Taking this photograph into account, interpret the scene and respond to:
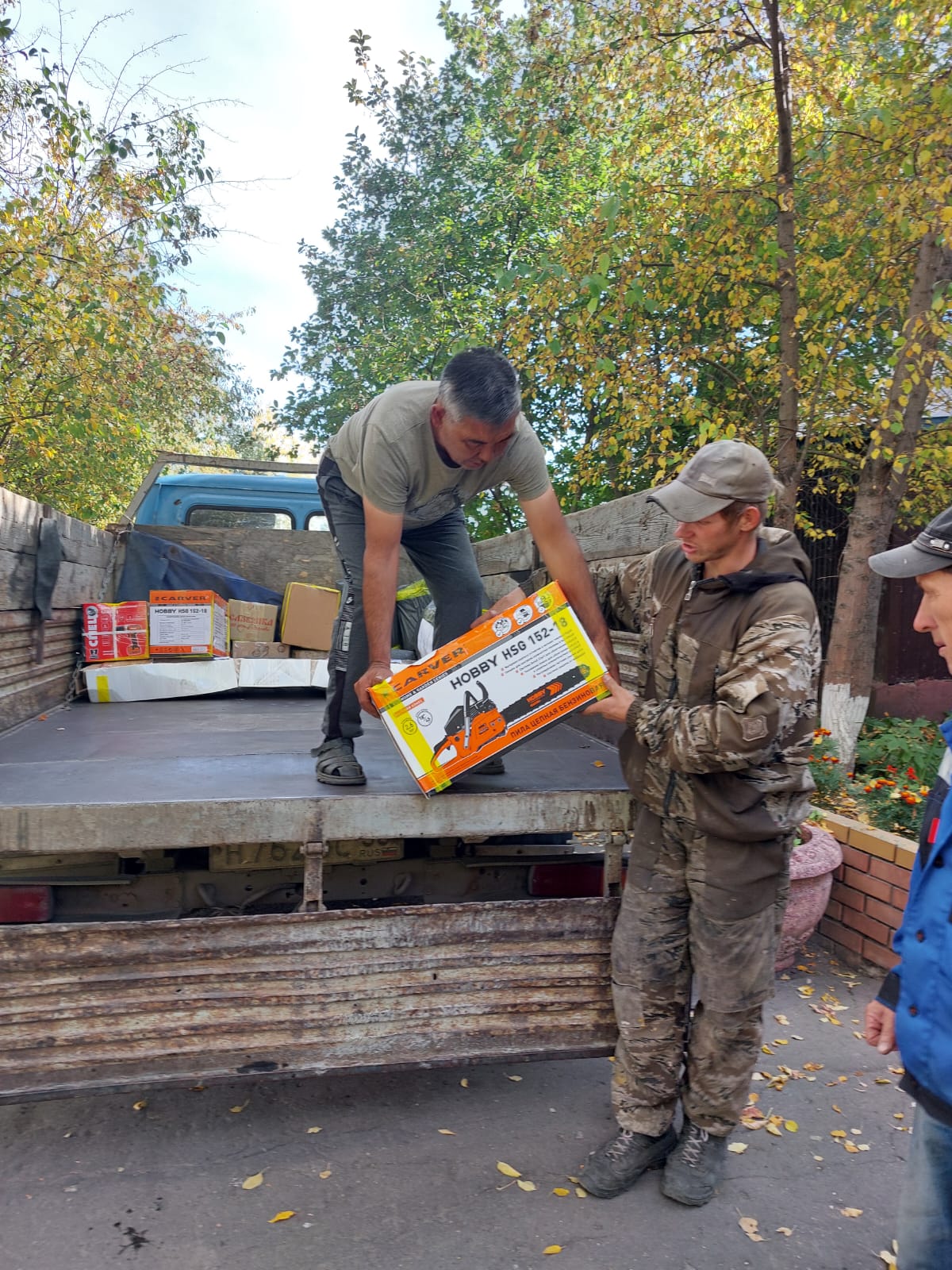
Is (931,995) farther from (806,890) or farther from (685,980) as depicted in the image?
(806,890)

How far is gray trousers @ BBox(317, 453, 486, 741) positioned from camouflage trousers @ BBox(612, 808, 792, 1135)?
1004 millimetres

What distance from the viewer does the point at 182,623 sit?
443 centimetres

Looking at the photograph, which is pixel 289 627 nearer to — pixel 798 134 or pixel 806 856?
pixel 806 856

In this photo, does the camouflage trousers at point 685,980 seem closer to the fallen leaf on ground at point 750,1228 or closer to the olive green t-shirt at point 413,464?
the fallen leaf on ground at point 750,1228

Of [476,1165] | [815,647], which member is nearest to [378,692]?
[815,647]

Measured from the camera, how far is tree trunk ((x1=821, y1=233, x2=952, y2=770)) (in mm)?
5227

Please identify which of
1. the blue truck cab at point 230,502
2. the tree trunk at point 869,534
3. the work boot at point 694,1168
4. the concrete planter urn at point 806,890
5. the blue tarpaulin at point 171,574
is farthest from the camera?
the blue truck cab at point 230,502

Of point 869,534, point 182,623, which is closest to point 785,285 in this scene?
point 869,534

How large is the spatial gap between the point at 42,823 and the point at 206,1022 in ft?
2.16

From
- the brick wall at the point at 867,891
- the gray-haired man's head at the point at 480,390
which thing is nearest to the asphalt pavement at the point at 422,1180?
the brick wall at the point at 867,891

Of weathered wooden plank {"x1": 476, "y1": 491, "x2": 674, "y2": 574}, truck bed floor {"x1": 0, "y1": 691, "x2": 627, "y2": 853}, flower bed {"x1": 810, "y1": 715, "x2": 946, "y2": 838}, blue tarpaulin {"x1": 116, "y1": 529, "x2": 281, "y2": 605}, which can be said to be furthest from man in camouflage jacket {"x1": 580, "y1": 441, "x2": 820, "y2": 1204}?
blue tarpaulin {"x1": 116, "y1": 529, "x2": 281, "y2": 605}

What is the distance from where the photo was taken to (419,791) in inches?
97.2

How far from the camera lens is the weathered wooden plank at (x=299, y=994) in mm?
2174

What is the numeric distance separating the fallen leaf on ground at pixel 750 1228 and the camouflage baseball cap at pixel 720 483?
1.89 m
